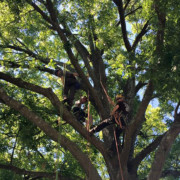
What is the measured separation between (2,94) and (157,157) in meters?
3.94

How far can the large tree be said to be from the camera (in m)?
5.26

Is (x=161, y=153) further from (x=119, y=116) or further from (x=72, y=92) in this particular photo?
(x=72, y=92)

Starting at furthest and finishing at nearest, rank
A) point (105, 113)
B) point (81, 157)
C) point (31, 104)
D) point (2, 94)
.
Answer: point (31, 104) < point (105, 113) < point (2, 94) < point (81, 157)

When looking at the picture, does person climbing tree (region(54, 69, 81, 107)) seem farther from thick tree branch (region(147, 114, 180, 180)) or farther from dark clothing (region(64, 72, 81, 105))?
thick tree branch (region(147, 114, 180, 180))

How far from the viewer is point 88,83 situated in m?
6.28

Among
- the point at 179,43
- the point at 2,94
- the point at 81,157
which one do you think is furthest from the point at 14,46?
the point at 179,43

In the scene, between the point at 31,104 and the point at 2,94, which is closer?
the point at 2,94

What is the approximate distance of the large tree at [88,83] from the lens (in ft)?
17.3

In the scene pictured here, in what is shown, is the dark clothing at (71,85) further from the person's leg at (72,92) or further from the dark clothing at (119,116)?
the dark clothing at (119,116)

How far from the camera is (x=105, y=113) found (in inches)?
271

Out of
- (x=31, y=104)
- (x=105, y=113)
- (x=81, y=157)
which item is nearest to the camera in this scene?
(x=81, y=157)

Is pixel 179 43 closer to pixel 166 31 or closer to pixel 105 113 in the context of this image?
pixel 166 31

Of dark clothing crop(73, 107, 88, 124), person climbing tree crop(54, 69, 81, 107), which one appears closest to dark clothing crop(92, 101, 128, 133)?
dark clothing crop(73, 107, 88, 124)

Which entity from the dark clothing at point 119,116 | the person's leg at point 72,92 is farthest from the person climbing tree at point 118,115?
the person's leg at point 72,92
